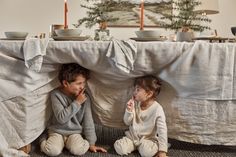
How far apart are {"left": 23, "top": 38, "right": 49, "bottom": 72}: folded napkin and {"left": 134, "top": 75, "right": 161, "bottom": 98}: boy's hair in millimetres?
466

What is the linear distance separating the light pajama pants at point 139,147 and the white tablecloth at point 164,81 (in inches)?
5.1

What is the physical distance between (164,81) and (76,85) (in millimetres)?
412

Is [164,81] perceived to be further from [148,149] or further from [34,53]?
[34,53]

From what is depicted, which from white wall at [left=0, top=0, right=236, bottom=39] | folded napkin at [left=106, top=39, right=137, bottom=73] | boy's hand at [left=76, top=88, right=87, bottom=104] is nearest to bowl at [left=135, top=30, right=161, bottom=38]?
folded napkin at [left=106, top=39, right=137, bottom=73]

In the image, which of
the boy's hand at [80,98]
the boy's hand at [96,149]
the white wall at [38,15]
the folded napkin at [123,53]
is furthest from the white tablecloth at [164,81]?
the white wall at [38,15]

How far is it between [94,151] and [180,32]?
702mm

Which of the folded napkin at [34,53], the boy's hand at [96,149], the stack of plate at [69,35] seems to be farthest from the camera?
the boy's hand at [96,149]

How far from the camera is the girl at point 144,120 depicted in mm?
1394

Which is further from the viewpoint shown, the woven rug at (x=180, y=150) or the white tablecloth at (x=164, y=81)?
the woven rug at (x=180, y=150)

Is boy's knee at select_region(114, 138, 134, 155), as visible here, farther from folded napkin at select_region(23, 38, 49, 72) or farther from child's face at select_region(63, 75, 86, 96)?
folded napkin at select_region(23, 38, 49, 72)

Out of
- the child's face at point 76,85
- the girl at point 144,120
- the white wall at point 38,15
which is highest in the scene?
the white wall at point 38,15

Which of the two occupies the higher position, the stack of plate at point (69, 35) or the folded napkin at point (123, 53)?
the stack of plate at point (69, 35)

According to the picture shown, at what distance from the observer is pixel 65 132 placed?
1.47 meters

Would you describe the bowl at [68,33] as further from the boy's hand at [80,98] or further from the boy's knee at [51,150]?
the boy's knee at [51,150]
